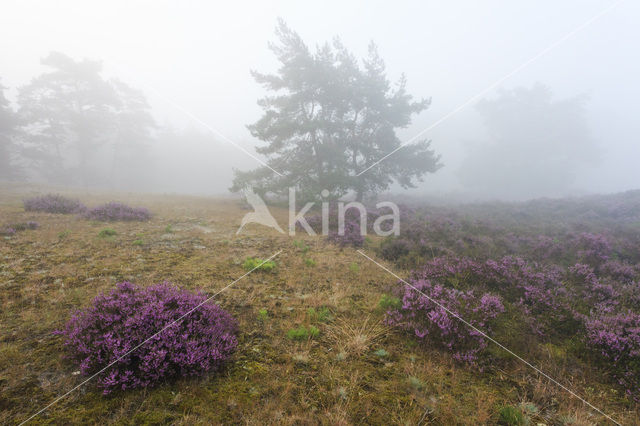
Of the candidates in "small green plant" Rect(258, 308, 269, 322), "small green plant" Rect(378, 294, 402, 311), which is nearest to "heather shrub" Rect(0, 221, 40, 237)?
"small green plant" Rect(258, 308, 269, 322)

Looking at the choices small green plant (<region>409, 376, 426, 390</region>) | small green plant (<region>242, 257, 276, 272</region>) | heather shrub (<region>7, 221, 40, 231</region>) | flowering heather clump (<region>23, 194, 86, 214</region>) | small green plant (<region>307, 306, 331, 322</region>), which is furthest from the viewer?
flowering heather clump (<region>23, 194, 86, 214</region>)

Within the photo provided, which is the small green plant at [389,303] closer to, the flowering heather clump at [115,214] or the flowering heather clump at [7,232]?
the flowering heather clump at [7,232]

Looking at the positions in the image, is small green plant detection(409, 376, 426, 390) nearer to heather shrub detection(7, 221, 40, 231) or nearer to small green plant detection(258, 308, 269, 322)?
small green plant detection(258, 308, 269, 322)

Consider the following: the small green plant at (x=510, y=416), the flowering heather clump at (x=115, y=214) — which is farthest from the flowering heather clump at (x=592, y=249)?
the flowering heather clump at (x=115, y=214)

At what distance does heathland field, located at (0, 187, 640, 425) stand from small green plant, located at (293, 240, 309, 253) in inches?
20.6

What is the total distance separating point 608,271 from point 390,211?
30.7 feet

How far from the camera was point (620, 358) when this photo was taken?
Result: 386 centimetres

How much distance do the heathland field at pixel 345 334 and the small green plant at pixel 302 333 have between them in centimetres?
2

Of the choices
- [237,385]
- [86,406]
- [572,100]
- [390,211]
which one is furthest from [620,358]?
[572,100]

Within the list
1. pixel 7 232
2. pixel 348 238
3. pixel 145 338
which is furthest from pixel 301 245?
pixel 7 232

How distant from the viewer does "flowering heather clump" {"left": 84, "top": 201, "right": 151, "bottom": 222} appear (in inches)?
440

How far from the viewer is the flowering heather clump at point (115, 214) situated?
440 inches

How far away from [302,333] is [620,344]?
16.2 feet

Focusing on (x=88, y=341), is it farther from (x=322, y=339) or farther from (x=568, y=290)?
(x=568, y=290)
